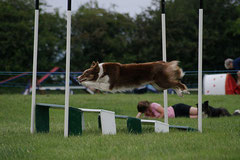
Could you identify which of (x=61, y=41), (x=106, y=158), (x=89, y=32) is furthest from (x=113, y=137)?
(x=61, y=41)

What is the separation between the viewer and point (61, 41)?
30.1 meters

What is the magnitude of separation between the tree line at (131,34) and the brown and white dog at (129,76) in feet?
65.0

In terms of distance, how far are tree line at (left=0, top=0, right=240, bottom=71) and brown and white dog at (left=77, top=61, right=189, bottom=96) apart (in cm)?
1981

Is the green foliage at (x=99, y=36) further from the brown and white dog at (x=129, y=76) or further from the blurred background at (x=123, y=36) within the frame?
the brown and white dog at (x=129, y=76)

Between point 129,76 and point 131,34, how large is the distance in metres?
24.0

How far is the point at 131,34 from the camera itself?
28.9 meters

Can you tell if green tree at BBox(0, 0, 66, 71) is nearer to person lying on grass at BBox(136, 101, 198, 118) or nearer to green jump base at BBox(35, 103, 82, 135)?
person lying on grass at BBox(136, 101, 198, 118)

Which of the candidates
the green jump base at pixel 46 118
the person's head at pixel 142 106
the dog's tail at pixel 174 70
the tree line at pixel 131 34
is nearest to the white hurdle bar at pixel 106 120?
the green jump base at pixel 46 118

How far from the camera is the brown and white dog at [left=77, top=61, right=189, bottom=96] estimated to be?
5137mm

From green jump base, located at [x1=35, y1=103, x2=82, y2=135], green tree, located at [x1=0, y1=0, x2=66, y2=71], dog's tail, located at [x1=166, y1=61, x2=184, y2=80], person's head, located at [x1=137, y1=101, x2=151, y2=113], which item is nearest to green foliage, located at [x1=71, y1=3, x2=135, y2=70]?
green tree, located at [x1=0, y1=0, x2=66, y2=71]

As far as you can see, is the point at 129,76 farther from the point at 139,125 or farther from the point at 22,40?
the point at 22,40

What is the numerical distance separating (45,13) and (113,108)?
21965 millimetres

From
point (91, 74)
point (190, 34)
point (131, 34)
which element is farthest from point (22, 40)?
point (91, 74)

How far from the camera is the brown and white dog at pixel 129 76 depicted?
202 inches
